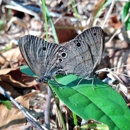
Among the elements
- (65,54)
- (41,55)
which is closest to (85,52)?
(65,54)

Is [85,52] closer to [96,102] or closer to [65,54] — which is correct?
[65,54]

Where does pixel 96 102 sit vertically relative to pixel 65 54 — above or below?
below

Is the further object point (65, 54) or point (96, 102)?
point (65, 54)

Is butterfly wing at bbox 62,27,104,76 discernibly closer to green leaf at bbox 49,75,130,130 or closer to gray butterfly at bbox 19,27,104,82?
gray butterfly at bbox 19,27,104,82

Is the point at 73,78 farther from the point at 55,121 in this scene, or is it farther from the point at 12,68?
the point at 12,68

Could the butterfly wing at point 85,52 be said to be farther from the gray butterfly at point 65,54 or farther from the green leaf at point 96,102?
the green leaf at point 96,102

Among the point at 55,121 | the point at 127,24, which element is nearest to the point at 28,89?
the point at 55,121

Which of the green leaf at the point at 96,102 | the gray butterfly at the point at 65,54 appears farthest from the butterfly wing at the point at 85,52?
the green leaf at the point at 96,102
